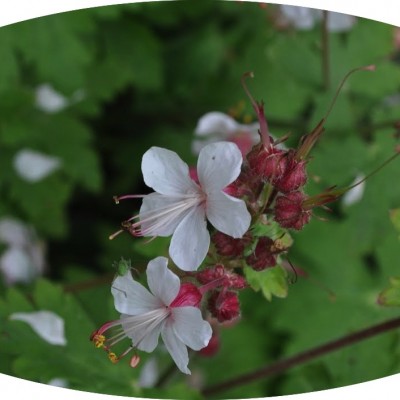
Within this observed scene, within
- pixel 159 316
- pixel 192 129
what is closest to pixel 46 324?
A: pixel 159 316

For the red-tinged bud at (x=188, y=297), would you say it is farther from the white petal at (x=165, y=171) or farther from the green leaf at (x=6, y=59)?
the green leaf at (x=6, y=59)

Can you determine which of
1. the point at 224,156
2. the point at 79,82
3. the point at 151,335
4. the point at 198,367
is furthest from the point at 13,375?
the point at 79,82

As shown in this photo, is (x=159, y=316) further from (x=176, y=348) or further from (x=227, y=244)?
(x=227, y=244)

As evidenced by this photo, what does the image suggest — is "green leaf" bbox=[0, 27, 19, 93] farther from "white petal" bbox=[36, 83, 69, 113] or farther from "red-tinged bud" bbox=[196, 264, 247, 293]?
"red-tinged bud" bbox=[196, 264, 247, 293]

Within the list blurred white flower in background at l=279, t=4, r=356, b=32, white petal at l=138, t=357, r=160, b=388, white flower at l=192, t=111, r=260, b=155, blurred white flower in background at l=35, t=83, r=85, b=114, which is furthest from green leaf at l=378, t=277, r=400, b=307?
blurred white flower in background at l=35, t=83, r=85, b=114

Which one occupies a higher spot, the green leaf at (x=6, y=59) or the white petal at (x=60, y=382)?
the green leaf at (x=6, y=59)

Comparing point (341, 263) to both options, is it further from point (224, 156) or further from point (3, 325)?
point (224, 156)

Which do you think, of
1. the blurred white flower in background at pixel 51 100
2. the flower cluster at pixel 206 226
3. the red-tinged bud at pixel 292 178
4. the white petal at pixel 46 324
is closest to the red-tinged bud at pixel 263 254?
the flower cluster at pixel 206 226
